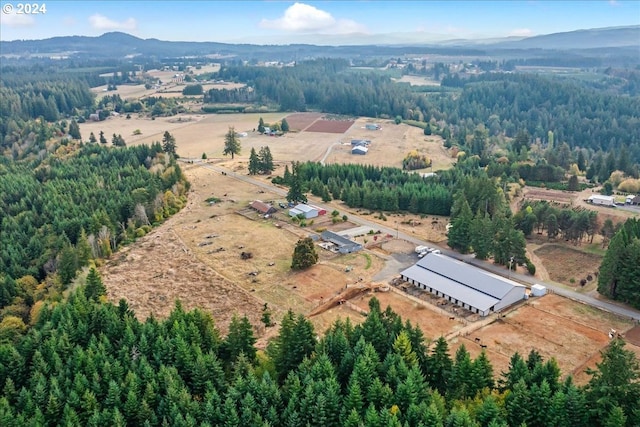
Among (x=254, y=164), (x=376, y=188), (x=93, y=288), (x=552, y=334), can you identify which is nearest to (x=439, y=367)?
(x=552, y=334)

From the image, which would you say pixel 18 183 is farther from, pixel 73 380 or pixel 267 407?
pixel 267 407

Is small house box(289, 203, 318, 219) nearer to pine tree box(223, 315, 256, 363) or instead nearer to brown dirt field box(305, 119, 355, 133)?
pine tree box(223, 315, 256, 363)

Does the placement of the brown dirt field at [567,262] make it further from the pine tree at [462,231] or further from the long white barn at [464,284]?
the pine tree at [462,231]

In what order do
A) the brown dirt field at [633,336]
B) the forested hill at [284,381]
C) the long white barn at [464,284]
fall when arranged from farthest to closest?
the long white barn at [464,284] → the brown dirt field at [633,336] → the forested hill at [284,381]

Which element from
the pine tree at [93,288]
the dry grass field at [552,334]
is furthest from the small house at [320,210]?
the pine tree at [93,288]

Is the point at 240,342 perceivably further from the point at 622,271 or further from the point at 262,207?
the point at 262,207

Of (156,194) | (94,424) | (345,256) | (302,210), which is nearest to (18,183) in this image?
(156,194)

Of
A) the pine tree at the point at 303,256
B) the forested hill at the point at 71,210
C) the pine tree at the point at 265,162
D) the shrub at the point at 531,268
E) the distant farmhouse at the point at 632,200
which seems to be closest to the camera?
the shrub at the point at 531,268
